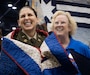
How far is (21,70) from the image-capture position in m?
1.83

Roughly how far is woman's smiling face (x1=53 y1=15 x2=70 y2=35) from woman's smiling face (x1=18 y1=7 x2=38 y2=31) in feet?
0.89

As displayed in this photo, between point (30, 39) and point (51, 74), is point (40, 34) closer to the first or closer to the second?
point (30, 39)

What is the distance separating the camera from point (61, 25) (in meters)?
2.37

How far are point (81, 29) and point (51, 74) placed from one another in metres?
2.15

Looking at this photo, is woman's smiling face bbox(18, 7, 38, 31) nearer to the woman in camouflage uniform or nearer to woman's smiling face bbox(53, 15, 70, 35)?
the woman in camouflage uniform

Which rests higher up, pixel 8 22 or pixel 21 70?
pixel 21 70

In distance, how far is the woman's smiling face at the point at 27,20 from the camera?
6.84ft

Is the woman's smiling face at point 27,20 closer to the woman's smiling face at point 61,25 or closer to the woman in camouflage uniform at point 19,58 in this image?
the woman in camouflage uniform at point 19,58

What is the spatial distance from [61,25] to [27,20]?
35cm

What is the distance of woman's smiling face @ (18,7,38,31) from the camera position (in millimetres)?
2084

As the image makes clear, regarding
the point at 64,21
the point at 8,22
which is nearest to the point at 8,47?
the point at 64,21

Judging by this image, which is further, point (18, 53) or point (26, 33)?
point (26, 33)

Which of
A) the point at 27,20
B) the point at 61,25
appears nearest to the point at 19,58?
the point at 27,20

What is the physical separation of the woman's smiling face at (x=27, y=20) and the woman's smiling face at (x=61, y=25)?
Answer: 0.89ft
